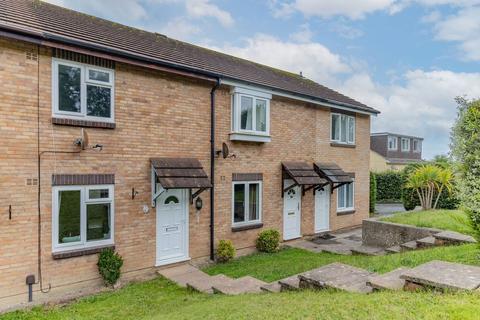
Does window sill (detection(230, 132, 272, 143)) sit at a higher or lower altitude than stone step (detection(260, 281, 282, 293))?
higher

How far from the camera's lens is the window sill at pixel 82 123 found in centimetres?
748

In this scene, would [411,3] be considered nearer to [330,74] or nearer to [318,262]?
[318,262]

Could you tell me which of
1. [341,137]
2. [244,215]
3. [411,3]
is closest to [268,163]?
[244,215]

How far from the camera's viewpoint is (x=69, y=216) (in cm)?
765

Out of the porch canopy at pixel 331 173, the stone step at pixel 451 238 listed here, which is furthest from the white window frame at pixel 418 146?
the stone step at pixel 451 238

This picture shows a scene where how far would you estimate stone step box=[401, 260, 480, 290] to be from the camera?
4.15 meters

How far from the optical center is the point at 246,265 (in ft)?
32.4

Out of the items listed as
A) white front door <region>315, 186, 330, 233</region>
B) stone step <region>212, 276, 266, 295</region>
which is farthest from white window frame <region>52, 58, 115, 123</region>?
white front door <region>315, 186, 330, 233</region>

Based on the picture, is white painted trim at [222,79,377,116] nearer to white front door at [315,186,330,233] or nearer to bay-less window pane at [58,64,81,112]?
white front door at [315,186,330,233]

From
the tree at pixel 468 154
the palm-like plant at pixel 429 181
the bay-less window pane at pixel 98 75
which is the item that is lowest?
the palm-like plant at pixel 429 181

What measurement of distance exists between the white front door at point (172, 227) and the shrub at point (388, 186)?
21.0 metres

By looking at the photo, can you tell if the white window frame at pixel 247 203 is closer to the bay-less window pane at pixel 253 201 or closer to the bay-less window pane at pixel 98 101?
the bay-less window pane at pixel 253 201

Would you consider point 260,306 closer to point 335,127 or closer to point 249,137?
point 249,137

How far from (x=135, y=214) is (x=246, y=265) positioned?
3680 millimetres
